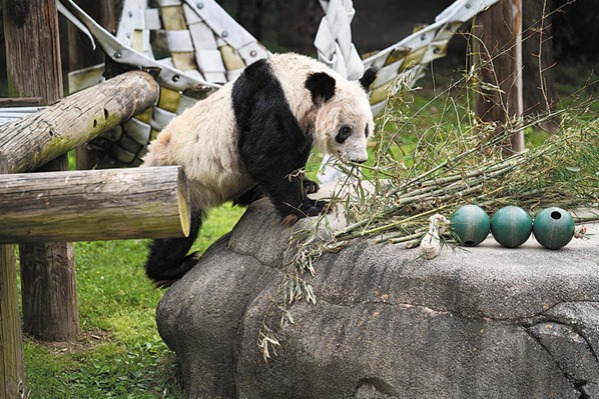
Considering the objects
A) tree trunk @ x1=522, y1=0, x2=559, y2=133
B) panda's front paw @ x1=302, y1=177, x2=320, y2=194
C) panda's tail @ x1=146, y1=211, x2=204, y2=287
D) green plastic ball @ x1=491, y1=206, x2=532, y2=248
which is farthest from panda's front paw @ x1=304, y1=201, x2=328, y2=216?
tree trunk @ x1=522, y1=0, x2=559, y2=133

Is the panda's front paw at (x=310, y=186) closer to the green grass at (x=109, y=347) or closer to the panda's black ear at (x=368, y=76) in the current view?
the panda's black ear at (x=368, y=76)

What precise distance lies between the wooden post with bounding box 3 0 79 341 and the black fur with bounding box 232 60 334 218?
51.6 inches

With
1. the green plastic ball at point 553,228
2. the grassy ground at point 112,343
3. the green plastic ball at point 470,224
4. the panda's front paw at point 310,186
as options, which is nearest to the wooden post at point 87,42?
the grassy ground at point 112,343

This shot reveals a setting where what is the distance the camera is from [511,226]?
3.58 meters

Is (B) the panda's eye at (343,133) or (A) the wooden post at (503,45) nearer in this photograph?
(B) the panda's eye at (343,133)

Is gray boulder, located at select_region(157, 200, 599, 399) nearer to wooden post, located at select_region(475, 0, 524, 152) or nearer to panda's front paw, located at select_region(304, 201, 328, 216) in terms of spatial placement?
panda's front paw, located at select_region(304, 201, 328, 216)

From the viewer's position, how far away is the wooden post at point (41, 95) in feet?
16.6

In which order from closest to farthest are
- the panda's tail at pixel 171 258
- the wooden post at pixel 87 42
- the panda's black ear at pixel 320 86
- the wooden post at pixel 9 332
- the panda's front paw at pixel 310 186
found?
the wooden post at pixel 9 332 → the panda's black ear at pixel 320 86 → the panda's tail at pixel 171 258 → the panda's front paw at pixel 310 186 → the wooden post at pixel 87 42

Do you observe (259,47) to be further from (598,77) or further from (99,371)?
(598,77)

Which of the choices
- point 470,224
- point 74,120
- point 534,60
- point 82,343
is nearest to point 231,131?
point 74,120

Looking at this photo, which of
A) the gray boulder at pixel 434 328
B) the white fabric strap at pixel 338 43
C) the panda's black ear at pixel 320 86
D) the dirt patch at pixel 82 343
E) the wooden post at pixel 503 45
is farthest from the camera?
the wooden post at pixel 503 45

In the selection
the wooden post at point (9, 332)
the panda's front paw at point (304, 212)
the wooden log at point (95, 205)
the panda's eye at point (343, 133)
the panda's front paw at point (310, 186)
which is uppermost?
the panda's eye at point (343, 133)

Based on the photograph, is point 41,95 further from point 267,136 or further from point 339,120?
point 339,120

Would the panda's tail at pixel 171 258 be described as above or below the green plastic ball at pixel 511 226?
below
